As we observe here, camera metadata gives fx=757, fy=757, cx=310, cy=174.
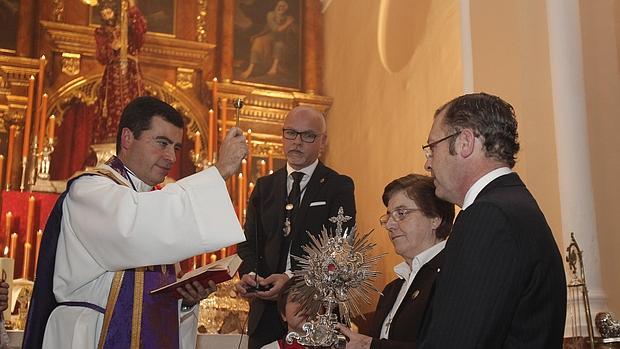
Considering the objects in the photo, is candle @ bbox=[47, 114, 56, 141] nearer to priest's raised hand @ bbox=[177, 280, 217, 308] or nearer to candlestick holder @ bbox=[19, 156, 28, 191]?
candlestick holder @ bbox=[19, 156, 28, 191]

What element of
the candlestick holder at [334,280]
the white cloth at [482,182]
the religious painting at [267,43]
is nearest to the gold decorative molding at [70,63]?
the religious painting at [267,43]

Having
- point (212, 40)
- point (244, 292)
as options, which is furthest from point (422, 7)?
→ point (244, 292)

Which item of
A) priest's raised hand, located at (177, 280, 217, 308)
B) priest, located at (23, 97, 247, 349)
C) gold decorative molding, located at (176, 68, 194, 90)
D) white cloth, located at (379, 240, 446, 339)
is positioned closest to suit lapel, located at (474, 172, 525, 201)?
white cloth, located at (379, 240, 446, 339)

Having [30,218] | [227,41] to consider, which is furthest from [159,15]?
[30,218]

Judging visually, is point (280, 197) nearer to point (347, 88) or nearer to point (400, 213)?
point (400, 213)

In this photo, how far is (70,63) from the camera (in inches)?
328

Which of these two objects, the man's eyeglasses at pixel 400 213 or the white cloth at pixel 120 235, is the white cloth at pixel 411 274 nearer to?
the man's eyeglasses at pixel 400 213

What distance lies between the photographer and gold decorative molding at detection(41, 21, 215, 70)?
832 cm

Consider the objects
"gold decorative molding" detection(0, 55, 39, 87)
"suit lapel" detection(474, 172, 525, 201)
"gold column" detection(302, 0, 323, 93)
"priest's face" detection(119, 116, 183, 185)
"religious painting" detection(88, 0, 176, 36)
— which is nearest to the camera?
"suit lapel" detection(474, 172, 525, 201)

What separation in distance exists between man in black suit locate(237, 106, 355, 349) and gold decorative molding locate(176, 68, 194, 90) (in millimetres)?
4344

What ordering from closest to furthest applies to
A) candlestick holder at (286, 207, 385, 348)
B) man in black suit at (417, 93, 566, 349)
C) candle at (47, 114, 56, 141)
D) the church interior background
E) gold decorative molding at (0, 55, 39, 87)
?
man in black suit at (417, 93, 566, 349), candlestick holder at (286, 207, 385, 348), the church interior background, candle at (47, 114, 56, 141), gold decorative molding at (0, 55, 39, 87)

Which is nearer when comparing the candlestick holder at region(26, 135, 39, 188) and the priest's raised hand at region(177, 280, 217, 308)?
the priest's raised hand at region(177, 280, 217, 308)

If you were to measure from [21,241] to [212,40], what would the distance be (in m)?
Result: 3.38

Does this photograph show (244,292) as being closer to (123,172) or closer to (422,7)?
(123,172)
